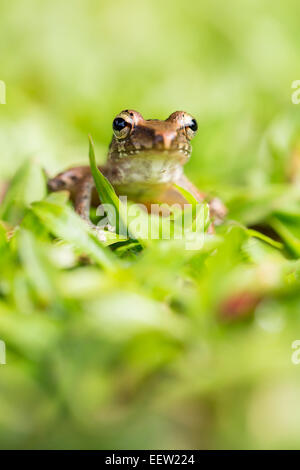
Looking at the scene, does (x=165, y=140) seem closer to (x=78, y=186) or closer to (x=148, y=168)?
(x=148, y=168)

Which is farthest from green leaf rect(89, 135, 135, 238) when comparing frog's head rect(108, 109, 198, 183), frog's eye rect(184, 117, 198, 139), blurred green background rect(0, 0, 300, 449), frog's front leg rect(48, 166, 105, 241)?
frog's eye rect(184, 117, 198, 139)

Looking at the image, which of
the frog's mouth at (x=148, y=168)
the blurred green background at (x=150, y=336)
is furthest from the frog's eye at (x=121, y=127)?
the blurred green background at (x=150, y=336)

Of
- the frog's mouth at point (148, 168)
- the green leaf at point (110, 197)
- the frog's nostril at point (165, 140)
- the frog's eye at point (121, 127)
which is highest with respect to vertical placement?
the frog's eye at point (121, 127)

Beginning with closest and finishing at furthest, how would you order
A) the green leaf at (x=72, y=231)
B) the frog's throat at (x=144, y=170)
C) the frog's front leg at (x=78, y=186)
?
the green leaf at (x=72, y=231) < the frog's throat at (x=144, y=170) < the frog's front leg at (x=78, y=186)

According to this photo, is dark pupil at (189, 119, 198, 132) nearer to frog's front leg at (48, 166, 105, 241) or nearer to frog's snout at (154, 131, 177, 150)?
frog's snout at (154, 131, 177, 150)

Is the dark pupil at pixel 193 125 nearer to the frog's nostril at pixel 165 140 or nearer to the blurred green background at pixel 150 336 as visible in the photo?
the frog's nostril at pixel 165 140

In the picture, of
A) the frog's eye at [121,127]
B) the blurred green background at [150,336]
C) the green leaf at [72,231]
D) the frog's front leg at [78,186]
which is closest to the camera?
the blurred green background at [150,336]

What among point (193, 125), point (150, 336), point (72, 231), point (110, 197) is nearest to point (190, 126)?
point (193, 125)

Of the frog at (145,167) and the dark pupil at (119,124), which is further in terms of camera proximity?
the dark pupil at (119,124)
